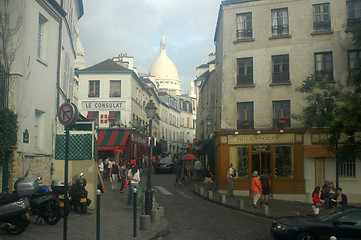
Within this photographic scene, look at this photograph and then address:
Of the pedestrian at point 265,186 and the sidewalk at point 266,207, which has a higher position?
the pedestrian at point 265,186

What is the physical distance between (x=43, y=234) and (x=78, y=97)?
33.7 meters

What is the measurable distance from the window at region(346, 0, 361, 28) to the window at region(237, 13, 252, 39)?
5621mm

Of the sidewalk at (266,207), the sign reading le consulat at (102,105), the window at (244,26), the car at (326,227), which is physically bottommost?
the sidewalk at (266,207)

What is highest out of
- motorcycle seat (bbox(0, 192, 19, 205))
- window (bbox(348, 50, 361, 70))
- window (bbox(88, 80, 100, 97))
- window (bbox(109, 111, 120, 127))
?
window (bbox(88, 80, 100, 97))

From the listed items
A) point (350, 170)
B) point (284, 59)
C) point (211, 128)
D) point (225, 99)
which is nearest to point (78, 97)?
point (211, 128)

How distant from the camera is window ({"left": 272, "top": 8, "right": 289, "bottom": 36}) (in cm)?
2520

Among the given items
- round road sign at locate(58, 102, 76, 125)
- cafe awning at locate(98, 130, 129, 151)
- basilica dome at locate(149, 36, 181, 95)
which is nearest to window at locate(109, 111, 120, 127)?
cafe awning at locate(98, 130, 129, 151)

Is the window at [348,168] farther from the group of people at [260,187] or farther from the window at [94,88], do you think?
the window at [94,88]

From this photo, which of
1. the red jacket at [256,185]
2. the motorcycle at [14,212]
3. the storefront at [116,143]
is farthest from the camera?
the storefront at [116,143]

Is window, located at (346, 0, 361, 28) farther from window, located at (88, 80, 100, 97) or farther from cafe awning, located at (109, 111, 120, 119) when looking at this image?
window, located at (88, 80, 100, 97)

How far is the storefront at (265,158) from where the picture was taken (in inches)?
955

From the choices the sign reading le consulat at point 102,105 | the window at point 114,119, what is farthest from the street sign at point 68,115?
the sign reading le consulat at point 102,105

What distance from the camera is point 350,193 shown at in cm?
2328

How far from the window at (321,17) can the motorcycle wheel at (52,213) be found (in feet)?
61.5
